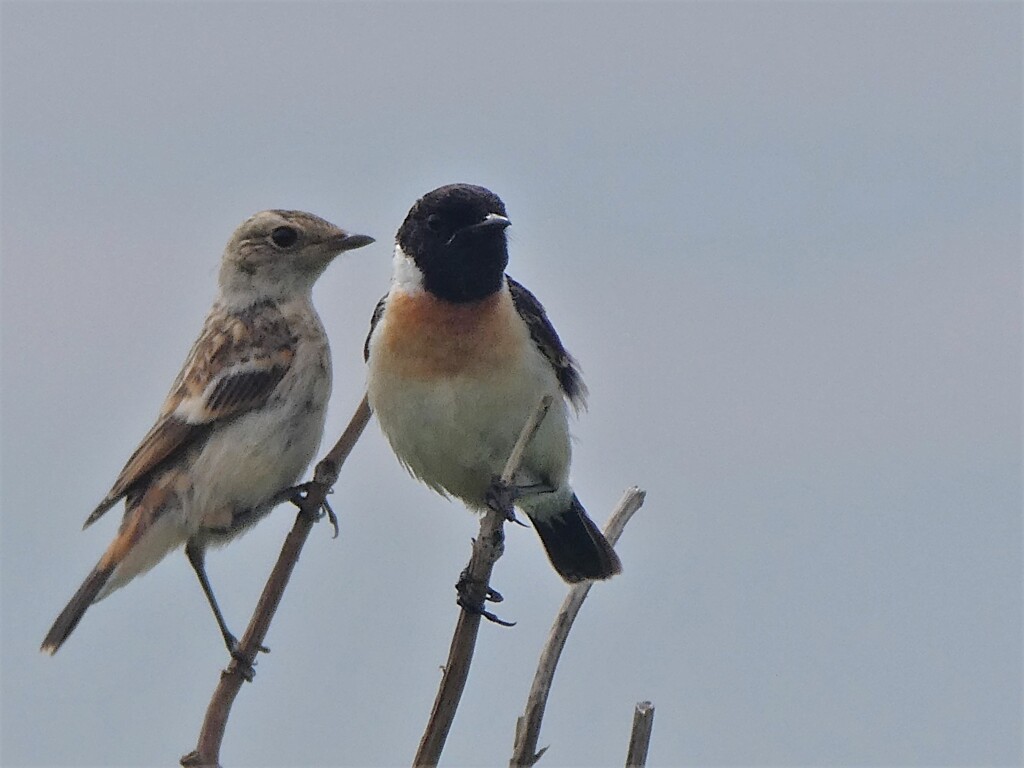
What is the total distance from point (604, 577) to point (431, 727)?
3543mm

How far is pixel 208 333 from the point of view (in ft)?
23.4

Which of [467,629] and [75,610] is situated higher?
[75,610]

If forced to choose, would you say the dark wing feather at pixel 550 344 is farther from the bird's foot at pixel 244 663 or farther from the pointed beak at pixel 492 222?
the bird's foot at pixel 244 663

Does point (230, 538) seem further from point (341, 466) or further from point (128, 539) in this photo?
point (341, 466)

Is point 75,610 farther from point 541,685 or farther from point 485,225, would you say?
point 541,685

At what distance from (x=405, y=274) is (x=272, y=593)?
2429 mm

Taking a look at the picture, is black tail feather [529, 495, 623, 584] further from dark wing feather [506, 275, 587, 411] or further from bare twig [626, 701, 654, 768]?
bare twig [626, 701, 654, 768]

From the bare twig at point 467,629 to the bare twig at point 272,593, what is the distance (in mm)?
641

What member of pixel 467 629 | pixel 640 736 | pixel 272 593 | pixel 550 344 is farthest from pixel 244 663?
pixel 550 344

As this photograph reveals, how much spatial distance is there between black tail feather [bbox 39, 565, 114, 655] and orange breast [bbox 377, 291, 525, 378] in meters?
1.55

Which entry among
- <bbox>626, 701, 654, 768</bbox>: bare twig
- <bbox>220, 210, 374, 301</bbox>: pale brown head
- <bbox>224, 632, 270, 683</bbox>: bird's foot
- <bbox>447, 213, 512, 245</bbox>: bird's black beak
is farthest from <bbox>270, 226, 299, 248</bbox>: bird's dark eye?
<bbox>626, 701, 654, 768</bbox>: bare twig

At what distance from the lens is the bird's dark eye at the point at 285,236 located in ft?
23.6

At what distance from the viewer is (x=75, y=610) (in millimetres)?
5996

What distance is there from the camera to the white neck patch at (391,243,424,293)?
6727mm
